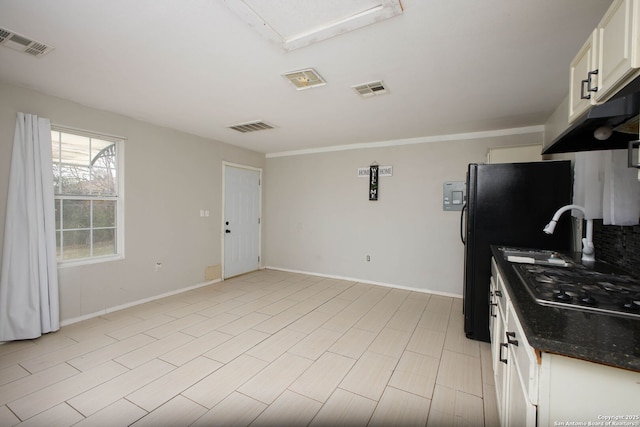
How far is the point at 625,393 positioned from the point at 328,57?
7.52 feet

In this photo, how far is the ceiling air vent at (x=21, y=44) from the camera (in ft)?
6.01

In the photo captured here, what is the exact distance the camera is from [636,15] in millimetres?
936

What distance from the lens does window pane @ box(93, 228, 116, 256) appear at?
3.32m

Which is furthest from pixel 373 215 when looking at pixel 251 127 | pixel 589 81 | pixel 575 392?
pixel 575 392

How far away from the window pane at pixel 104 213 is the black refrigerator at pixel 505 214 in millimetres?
4238

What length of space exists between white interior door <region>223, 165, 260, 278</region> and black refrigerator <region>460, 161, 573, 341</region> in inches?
154

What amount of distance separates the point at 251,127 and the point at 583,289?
151 inches

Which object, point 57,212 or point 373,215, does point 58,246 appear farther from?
point 373,215

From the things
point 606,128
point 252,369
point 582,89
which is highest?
point 582,89

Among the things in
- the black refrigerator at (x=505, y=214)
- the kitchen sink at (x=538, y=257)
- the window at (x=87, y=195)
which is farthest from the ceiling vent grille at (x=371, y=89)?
the window at (x=87, y=195)

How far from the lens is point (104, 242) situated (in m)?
3.40

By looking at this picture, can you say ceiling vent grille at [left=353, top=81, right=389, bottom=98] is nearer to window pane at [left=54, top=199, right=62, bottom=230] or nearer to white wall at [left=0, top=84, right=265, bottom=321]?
white wall at [left=0, top=84, right=265, bottom=321]

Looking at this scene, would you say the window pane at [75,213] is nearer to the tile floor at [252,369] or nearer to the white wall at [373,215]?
the tile floor at [252,369]

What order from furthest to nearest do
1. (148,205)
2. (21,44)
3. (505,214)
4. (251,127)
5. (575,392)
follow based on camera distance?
(251,127) < (148,205) < (505,214) < (21,44) < (575,392)
